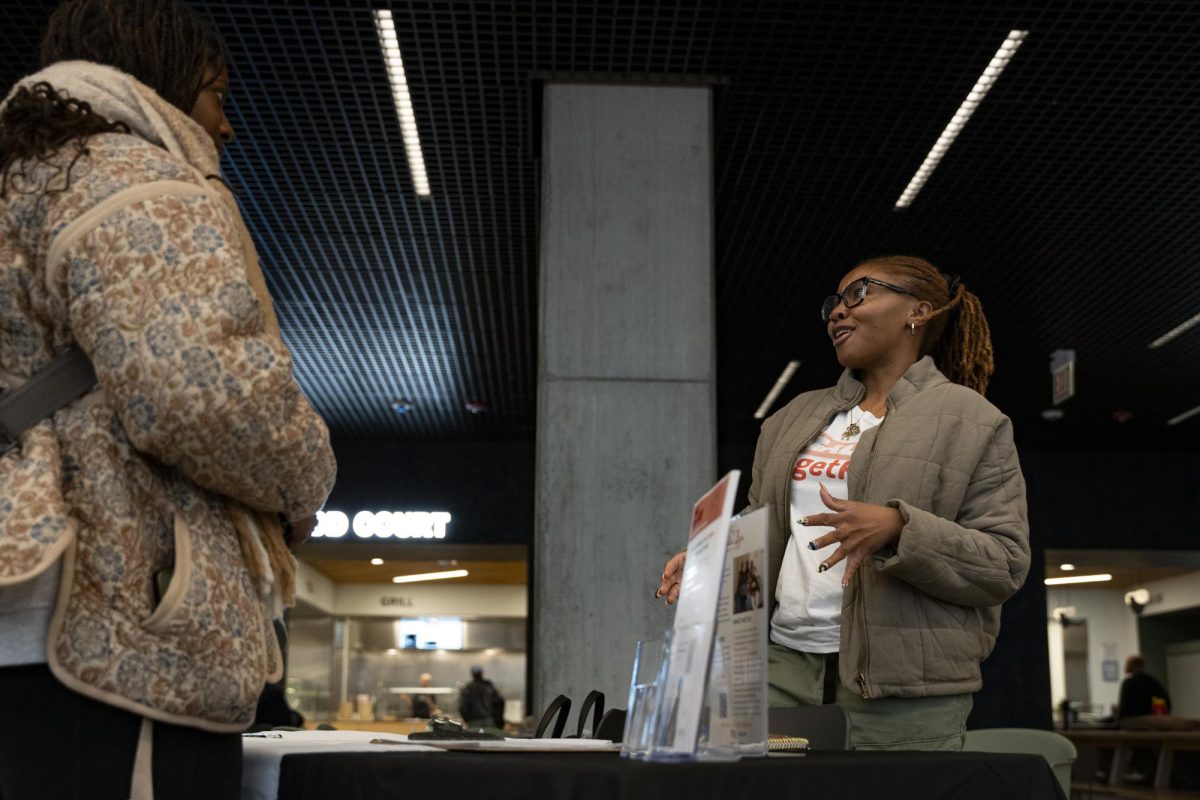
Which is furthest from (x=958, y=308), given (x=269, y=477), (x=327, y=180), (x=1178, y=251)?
(x=1178, y=251)

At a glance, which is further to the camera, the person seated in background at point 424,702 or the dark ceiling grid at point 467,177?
the person seated in background at point 424,702

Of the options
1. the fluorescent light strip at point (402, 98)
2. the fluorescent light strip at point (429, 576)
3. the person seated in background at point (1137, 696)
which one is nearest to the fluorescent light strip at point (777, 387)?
the fluorescent light strip at point (402, 98)

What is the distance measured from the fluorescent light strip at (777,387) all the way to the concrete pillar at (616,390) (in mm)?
5317

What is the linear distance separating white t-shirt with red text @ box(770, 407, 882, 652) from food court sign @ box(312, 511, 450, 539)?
36.3ft

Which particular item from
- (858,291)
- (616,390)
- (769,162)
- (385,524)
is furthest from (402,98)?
(385,524)

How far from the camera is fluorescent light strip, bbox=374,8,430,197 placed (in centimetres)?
521

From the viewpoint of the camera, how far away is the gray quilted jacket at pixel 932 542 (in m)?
1.90

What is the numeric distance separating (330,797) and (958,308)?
1601 mm

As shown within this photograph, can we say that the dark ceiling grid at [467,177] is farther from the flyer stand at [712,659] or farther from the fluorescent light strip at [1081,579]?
the fluorescent light strip at [1081,579]

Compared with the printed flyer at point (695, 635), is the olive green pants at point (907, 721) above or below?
below

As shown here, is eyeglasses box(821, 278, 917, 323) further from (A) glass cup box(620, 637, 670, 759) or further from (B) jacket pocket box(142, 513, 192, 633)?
(B) jacket pocket box(142, 513, 192, 633)

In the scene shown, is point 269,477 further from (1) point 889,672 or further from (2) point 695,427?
(2) point 695,427

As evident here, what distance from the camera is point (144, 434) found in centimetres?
121

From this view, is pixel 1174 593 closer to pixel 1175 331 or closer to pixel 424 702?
pixel 1175 331
